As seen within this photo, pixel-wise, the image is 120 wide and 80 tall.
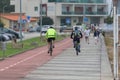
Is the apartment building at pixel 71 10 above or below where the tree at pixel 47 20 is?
above

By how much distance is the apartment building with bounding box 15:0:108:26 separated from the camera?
109875mm

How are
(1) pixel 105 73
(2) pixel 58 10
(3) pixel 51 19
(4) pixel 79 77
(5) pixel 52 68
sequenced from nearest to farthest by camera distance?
(4) pixel 79 77
(1) pixel 105 73
(5) pixel 52 68
(3) pixel 51 19
(2) pixel 58 10

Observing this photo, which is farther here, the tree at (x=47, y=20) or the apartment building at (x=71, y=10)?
the apartment building at (x=71, y=10)

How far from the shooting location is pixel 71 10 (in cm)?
11350

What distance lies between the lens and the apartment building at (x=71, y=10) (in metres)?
110

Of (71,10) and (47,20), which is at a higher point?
(71,10)

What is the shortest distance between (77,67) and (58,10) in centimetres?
9089

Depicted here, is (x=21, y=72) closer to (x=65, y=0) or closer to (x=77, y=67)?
(x=77, y=67)

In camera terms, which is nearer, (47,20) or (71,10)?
(47,20)

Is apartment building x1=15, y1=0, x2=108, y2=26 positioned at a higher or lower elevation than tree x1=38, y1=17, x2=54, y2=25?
higher

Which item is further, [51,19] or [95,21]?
[95,21]

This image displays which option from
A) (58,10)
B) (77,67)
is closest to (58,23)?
(58,10)

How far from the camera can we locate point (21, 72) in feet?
61.2

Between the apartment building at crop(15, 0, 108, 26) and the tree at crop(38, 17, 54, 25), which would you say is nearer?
the tree at crop(38, 17, 54, 25)
